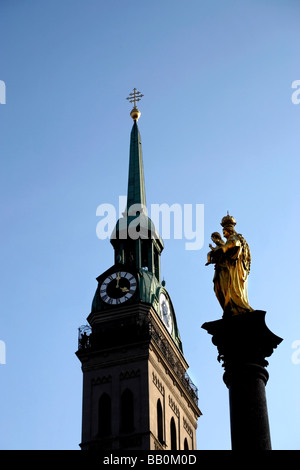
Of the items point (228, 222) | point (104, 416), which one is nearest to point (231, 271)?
point (228, 222)

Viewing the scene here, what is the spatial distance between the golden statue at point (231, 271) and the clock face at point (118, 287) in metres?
41.9

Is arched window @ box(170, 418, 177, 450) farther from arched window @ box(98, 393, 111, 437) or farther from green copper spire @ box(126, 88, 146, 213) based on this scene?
green copper spire @ box(126, 88, 146, 213)

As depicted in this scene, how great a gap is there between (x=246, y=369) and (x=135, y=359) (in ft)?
137

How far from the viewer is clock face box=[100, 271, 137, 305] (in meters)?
67.7

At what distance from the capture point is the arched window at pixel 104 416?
62.3 metres

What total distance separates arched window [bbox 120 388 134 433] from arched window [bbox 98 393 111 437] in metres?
0.93

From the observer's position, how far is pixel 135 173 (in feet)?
255

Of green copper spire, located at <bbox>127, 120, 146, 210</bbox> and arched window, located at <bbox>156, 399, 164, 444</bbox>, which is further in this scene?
green copper spire, located at <bbox>127, 120, 146, 210</bbox>

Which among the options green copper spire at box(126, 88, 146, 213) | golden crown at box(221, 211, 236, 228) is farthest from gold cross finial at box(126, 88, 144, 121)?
golden crown at box(221, 211, 236, 228)

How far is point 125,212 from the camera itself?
245 feet

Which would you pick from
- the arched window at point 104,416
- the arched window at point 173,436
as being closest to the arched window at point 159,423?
the arched window at point 173,436

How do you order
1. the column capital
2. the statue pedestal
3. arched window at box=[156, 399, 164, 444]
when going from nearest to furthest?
the statue pedestal → the column capital → arched window at box=[156, 399, 164, 444]
